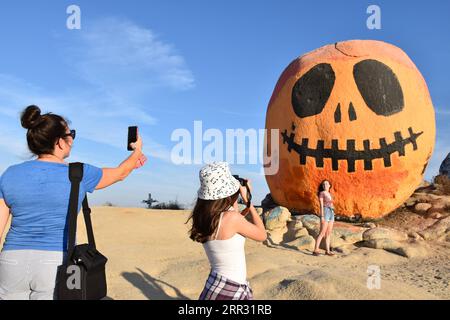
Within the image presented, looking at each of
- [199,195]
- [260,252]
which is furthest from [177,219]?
[199,195]

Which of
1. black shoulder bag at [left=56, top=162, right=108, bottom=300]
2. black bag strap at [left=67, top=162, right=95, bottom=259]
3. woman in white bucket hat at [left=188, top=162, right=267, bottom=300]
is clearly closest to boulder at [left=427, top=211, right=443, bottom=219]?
woman in white bucket hat at [left=188, top=162, right=267, bottom=300]

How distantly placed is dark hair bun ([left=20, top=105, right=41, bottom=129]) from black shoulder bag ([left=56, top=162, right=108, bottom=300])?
0.99ft

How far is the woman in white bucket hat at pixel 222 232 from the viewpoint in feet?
8.05

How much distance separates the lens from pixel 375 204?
8.31 m

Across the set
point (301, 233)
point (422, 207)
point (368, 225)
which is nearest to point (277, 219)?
point (301, 233)

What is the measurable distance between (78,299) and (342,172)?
21.7 ft

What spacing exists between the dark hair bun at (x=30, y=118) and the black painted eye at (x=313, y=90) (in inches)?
262

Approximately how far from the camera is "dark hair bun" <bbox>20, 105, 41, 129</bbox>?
86.5 inches

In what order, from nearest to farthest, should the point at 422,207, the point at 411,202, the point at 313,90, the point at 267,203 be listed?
the point at 313,90 < the point at 422,207 < the point at 411,202 < the point at 267,203

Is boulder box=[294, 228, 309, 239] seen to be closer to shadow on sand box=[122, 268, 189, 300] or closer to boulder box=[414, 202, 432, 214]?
boulder box=[414, 202, 432, 214]

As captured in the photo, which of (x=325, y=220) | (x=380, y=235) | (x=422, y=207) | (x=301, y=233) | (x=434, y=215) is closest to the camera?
(x=325, y=220)

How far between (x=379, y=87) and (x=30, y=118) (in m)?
7.25

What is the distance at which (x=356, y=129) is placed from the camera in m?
7.96

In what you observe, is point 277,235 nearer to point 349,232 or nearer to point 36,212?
point 349,232
